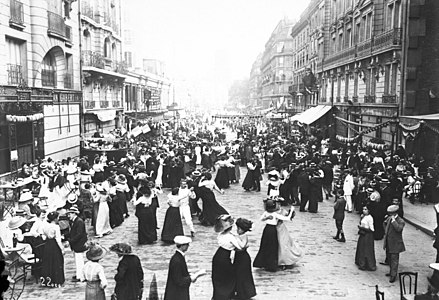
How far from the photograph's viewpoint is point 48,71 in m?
22.8

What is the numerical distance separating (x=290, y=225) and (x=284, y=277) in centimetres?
445

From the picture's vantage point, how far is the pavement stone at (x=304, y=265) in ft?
28.5

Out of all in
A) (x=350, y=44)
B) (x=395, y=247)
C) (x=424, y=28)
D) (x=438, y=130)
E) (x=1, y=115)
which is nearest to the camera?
(x=395, y=247)

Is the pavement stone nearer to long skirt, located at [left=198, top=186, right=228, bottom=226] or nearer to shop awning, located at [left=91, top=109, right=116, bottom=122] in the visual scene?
long skirt, located at [left=198, top=186, right=228, bottom=226]

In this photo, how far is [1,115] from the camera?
16984 mm

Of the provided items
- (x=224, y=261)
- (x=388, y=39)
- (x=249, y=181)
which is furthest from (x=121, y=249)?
(x=388, y=39)

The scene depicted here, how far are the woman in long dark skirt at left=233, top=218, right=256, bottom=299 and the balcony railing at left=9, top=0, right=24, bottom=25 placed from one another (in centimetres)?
1453

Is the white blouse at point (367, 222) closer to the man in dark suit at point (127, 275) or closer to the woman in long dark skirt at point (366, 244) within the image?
the woman in long dark skirt at point (366, 244)

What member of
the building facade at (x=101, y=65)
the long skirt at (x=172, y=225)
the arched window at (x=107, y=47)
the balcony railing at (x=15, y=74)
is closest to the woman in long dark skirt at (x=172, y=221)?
the long skirt at (x=172, y=225)

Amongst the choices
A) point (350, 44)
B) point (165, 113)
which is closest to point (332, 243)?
point (350, 44)

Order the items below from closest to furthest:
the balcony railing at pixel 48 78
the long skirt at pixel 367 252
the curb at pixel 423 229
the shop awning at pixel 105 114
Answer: the long skirt at pixel 367 252 → the curb at pixel 423 229 → the balcony railing at pixel 48 78 → the shop awning at pixel 105 114

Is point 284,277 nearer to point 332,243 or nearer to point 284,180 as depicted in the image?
point 332,243

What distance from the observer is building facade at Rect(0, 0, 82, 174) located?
17859 mm

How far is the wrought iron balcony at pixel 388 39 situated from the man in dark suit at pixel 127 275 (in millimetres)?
19909
